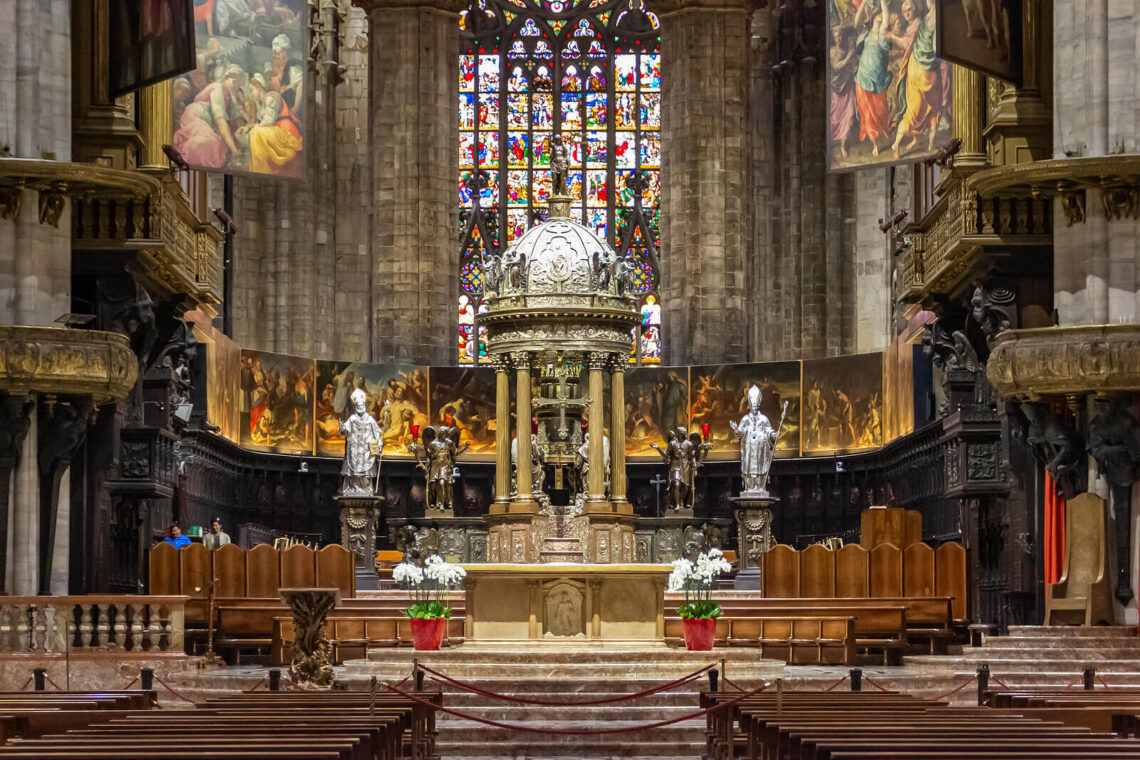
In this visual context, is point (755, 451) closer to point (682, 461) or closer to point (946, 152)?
point (682, 461)

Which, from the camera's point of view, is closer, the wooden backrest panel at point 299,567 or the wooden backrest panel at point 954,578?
the wooden backrest panel at point 954,578

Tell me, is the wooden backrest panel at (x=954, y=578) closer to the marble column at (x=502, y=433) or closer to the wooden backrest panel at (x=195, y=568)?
the marble column at (x=502, y=433)

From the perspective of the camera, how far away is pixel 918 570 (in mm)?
24734

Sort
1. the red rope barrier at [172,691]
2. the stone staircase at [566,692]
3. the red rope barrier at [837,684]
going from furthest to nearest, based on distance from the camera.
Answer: the red rope barrier at [172,691] < the red rope barrier at [837,684] < the stone staircase at [566,692]

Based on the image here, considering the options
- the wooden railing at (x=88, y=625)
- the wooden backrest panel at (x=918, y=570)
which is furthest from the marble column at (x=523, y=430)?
the wooden railing at (x=88, y=625)

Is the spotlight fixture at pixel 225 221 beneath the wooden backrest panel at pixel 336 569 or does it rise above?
above

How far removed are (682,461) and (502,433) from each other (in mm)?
7544

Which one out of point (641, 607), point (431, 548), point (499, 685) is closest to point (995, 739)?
point (499, 685)

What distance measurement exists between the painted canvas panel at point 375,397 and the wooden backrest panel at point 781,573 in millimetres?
11689

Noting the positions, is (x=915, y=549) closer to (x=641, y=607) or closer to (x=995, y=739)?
(x=641, y=607)

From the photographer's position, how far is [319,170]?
41.0 meters

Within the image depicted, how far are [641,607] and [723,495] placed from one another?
17788 mm

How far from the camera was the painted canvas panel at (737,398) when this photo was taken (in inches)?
1422

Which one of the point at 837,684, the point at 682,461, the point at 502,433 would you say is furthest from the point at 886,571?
the point at 837,684
